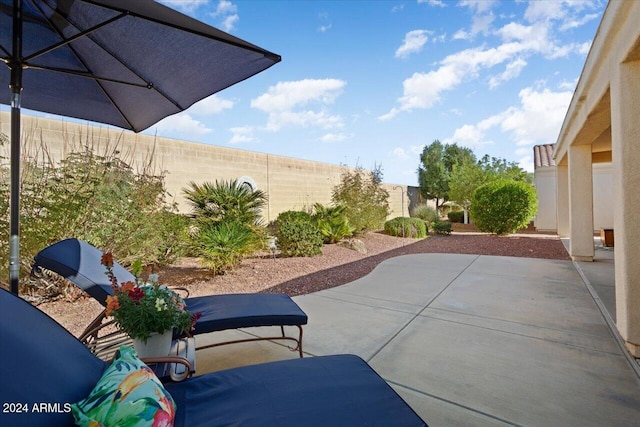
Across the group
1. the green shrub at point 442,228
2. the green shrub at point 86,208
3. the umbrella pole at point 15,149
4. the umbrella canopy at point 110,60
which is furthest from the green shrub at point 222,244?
the green shrub at point 442,228

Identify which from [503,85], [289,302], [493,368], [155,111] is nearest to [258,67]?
[155,111]

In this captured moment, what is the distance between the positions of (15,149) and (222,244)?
3.48 m

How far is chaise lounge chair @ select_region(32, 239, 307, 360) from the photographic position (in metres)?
2.37

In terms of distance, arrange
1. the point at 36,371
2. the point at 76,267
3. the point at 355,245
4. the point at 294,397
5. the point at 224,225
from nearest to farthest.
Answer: the point at 36,371, the point at 294,397, the point at 76,267, the point at 224,225, the point at 355,245

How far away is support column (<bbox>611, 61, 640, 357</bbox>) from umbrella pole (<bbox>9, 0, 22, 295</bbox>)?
16.2 ft

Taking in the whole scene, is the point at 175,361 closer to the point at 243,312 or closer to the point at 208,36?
the point at 243,312

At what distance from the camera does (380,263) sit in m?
7.39

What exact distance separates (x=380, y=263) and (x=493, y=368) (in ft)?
15.6

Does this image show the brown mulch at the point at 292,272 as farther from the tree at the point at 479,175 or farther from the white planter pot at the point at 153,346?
the tree at the point at 479,175

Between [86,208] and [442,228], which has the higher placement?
[86,208]

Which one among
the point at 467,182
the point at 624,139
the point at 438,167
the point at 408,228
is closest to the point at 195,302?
the point at 624,139

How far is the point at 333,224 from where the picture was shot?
9953 millimetres

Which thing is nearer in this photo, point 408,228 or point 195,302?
point 195,302

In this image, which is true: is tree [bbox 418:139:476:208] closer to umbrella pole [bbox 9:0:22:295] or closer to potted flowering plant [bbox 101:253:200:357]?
potted flowering plant [bbox 101:253:200:357]
